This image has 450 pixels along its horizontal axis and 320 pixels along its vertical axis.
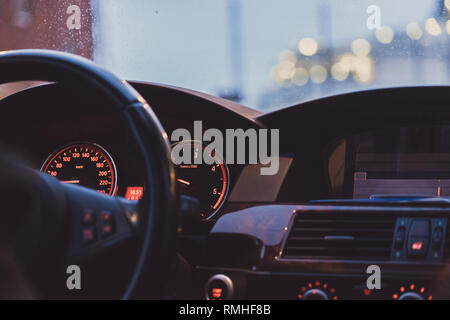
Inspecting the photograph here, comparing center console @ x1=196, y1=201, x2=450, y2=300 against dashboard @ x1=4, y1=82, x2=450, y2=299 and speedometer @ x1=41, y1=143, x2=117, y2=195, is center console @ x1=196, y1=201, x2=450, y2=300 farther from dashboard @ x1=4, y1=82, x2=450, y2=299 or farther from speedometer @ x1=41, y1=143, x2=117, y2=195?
speedometer @ x1=41, y1=143, x2=117, y2=195

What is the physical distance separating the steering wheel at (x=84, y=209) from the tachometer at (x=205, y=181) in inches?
62.5

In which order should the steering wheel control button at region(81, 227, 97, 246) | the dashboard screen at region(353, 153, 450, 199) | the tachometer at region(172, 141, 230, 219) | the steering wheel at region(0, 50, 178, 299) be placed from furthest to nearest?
the tachometer at region(172, 141, 230, 219)
the dashboard screen at region(353, 153, 450, 199)
the steering wheel control button at region(81, 227, 97, 246)
the steering wheel at region(0, 50, 178, 299)

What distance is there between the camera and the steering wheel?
96 cm

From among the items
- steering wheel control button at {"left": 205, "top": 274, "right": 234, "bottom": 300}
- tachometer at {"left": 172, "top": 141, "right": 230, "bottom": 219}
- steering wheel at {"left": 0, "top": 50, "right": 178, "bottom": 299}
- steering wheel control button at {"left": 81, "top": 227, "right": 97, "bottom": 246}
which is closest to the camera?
steering wheel at {"left": 0, "top": 50, "right": 178, "bottom": 299}

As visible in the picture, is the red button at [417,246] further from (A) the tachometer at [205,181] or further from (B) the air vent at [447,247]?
(A) the tachometer at [205,181]

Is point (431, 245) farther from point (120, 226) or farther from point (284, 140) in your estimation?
point (284, 140)

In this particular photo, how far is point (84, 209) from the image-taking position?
43.2 inches

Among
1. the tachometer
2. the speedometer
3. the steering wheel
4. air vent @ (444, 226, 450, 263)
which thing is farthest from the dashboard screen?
the steering wheel

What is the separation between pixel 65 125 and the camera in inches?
125

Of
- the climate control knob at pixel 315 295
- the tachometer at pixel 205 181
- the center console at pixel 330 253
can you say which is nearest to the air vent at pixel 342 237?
the center console at pixel 330 253

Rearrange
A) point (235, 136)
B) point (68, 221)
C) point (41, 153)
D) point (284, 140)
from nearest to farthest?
point (68, 221)
point (284, 140)
point (235, 136)
point (41, 153)

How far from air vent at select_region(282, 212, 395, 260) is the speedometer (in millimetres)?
1514
